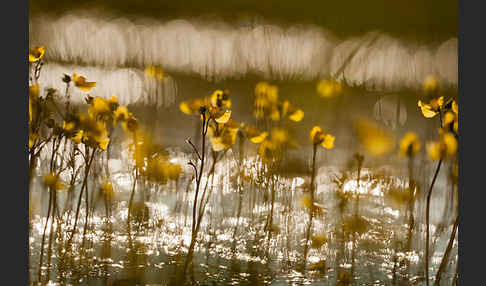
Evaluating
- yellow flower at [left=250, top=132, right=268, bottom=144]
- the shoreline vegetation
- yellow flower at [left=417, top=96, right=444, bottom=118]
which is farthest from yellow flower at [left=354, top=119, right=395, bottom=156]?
yellow flower at [left=250, top=132, right=268, bottom=144]

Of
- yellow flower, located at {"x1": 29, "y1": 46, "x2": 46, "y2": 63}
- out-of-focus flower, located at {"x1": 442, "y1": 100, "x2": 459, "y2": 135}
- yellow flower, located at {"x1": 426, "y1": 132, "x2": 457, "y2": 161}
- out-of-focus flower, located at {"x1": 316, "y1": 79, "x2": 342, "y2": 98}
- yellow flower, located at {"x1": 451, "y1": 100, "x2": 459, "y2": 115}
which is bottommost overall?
yellow flower, located at {"x1": 426, "y1": 132, "x2": 457, "y2": 161}

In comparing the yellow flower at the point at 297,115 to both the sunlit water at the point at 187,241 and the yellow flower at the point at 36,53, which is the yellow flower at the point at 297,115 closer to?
the sunlit water at the point at 187,241

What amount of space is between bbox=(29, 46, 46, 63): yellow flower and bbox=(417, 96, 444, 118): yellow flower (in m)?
0.91

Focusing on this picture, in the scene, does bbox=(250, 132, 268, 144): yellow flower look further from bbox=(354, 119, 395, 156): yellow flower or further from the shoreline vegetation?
bbox=(354, 119, 395, 156): yellow flower

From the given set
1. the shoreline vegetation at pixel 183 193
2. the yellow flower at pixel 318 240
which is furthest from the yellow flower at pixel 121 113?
the yellow flower at pixel 318 240

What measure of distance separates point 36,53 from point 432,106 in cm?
95

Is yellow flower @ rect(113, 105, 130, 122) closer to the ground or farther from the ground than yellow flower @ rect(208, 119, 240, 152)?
farther from the ground

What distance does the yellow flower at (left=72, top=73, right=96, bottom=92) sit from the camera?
47.9 inches

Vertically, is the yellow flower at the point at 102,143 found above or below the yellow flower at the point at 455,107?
below

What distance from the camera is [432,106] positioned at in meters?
1.28

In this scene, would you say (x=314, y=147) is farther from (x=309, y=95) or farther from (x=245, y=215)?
(x=245, y=215)

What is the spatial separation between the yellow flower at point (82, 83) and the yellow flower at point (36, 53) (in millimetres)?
91

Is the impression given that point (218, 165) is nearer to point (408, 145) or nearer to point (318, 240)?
point (318, 240)

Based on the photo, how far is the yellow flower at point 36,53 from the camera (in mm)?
1214
